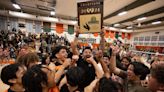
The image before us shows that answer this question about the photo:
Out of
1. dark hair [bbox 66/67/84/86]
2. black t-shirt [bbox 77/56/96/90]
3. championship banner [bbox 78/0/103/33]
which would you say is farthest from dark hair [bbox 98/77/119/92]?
championship banner [bbox 78/0/103/33]

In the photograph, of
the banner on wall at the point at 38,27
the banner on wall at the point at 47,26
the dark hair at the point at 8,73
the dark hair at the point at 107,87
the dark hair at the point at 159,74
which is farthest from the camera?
the banner on wall at the point at 47,26

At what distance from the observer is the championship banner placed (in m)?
2.34

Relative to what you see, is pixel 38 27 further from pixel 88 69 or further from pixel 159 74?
pixel 159 74

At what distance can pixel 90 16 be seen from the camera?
2377 mm

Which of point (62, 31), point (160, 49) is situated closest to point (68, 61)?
point (62, 31)

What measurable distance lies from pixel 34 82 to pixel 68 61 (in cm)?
66

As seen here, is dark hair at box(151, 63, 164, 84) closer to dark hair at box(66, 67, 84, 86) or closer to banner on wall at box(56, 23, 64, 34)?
dark hair at box(66, 67, 84, 86)

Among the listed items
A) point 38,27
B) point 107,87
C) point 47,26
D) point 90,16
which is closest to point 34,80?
point 107,87

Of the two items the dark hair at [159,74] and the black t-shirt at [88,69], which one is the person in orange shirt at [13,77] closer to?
the black t-shirt at [88,69]

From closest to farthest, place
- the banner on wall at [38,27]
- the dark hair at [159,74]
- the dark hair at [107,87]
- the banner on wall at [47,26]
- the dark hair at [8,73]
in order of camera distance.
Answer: the dark hair at [107,87]
the dark hair at [159,74]
the dark hair at [8,73]
the banner on wall at [38,27]
the banner on wall at [47,26]

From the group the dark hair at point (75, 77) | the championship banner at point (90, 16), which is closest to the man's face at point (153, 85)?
the dark hair at point (75, 77)

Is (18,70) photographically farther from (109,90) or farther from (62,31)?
(62,31)

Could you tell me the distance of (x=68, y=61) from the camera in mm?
1800

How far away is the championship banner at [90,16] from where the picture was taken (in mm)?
2344
